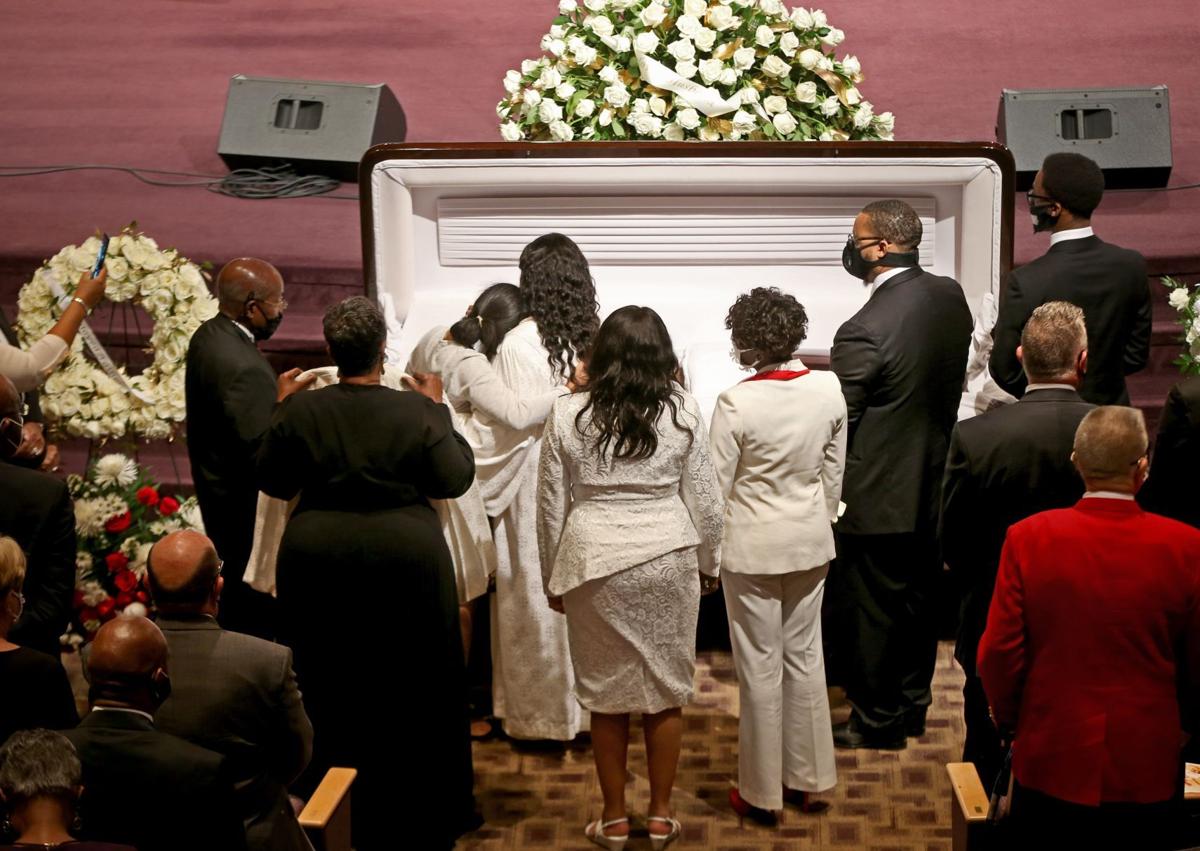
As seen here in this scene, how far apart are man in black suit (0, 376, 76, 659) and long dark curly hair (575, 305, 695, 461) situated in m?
1.11

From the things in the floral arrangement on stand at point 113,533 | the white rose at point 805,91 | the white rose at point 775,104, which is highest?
the white rose at point 805,91

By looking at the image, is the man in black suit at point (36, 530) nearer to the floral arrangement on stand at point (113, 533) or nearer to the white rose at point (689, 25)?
the floral arrangement on stand at point (113, 533)

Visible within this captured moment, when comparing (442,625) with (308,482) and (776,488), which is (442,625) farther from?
(776,488)

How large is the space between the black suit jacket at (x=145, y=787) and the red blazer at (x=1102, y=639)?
4.28ft

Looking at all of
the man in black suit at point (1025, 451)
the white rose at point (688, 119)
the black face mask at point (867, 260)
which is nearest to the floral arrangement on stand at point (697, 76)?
the white rose at point (688, 119)

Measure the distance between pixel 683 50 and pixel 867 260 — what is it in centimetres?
104

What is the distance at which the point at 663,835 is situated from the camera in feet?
10.8

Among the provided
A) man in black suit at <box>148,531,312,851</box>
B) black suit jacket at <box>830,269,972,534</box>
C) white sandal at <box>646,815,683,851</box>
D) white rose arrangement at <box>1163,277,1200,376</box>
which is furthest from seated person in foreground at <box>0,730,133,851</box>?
white rose arrangement at <box>1163,277,1200,376</box>

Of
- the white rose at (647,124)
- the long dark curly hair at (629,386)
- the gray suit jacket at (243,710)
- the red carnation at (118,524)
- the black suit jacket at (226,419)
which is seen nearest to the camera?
the gray suit jacket at (243,710)

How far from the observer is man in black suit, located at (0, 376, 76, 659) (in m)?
3.08

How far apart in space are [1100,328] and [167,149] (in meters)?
4.01

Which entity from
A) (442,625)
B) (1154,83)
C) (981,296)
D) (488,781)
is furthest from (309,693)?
(1154,83)

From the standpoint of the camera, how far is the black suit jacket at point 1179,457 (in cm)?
316

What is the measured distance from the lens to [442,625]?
3.21 metres
